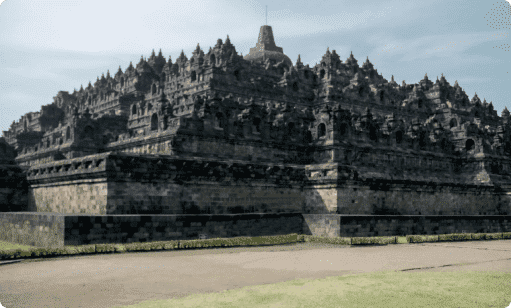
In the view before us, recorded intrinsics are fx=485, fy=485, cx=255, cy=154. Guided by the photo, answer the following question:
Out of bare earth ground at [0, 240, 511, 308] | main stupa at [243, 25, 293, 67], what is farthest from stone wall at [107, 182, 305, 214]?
main stupa at [243, 25, 293, 67]

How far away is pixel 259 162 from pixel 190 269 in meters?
16.8

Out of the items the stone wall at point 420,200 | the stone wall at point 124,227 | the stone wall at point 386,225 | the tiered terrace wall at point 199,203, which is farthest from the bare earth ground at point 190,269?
the stone wall at point 420,200

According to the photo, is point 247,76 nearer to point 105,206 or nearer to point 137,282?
point 105,206

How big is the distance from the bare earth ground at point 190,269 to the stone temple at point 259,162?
11.5 ft

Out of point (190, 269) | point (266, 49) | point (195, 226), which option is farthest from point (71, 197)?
point (266, 49)

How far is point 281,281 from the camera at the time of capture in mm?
10820

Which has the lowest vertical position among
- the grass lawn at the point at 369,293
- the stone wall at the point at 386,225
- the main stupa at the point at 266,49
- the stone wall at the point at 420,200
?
the grass lawn at the point at 369,293

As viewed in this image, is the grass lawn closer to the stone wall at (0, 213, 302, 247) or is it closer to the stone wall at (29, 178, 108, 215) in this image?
the stone wall at (0, 213, 302, 247)

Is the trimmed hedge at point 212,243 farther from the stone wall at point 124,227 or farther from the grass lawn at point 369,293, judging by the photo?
the grass lawn at point 369,293

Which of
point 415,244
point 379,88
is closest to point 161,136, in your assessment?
point 415,244

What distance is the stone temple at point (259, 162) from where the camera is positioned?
20.2m

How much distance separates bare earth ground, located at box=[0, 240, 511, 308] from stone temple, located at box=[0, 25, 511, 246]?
349cm

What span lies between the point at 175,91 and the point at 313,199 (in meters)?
22.7

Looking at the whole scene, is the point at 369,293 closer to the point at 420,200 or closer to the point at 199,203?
the point at 199,203
